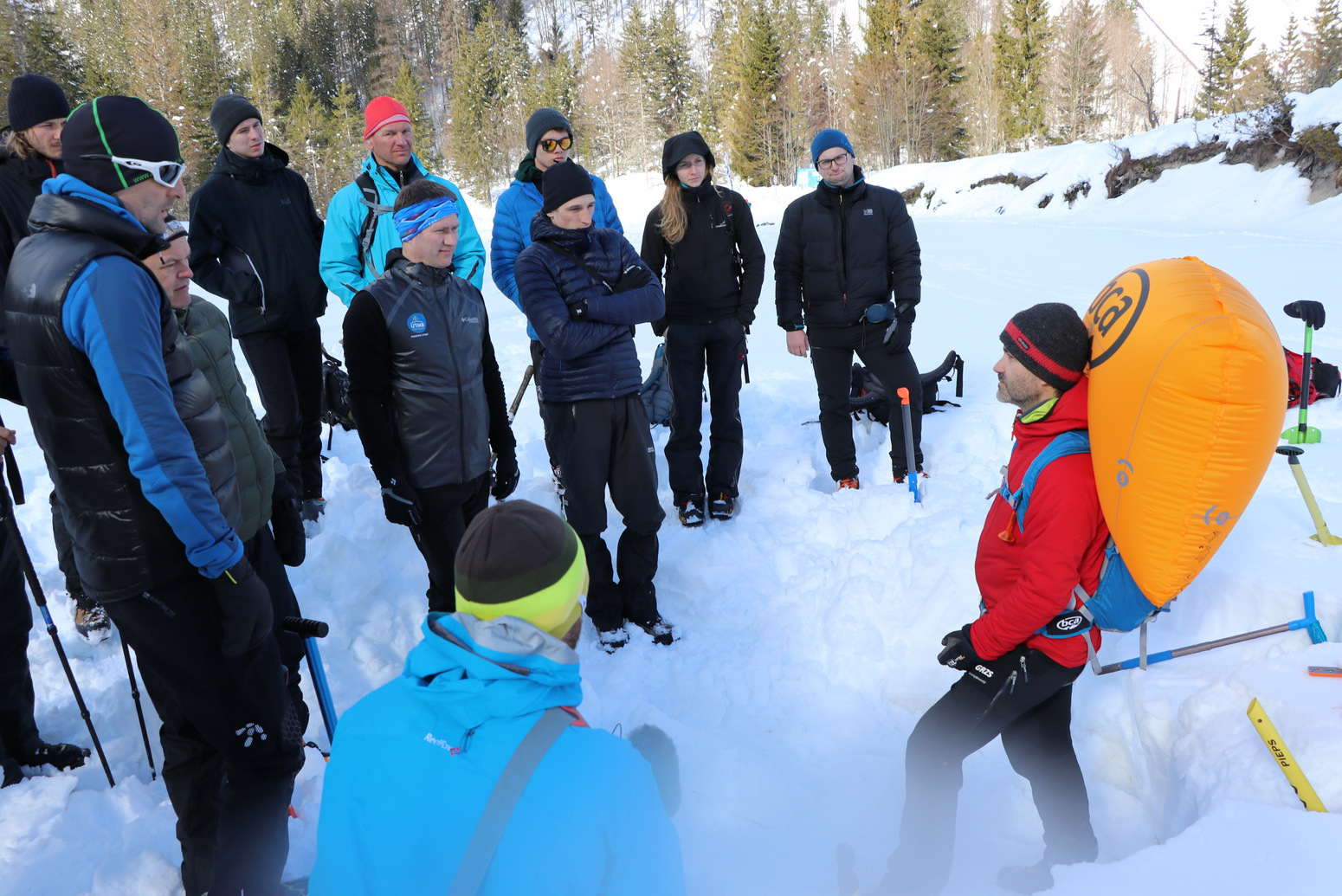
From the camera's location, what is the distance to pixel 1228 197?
14938 mm

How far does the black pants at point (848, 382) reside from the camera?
15.7ft

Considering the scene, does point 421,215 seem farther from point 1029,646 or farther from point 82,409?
point 1029,646

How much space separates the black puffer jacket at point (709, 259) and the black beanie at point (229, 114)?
83.1 inches

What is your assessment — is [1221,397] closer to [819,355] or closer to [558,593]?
[558,593]

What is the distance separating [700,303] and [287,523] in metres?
2.60

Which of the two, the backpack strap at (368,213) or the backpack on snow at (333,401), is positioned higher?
the backpack strap at (368,213)

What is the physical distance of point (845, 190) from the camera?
15.3 ft

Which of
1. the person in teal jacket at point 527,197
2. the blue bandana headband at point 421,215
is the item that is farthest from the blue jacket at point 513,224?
the blue bandana headband at point 421,215

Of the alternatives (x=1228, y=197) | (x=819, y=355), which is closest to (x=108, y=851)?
(x=819, y=355)

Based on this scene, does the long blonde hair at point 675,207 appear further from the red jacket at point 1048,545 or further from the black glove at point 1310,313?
the black glove at point 1310,313

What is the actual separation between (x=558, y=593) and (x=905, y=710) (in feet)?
7.92

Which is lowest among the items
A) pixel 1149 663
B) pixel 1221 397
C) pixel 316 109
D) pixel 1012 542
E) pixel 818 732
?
pixel 818 732

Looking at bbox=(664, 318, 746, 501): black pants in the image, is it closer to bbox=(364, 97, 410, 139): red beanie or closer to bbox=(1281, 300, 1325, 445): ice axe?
bbox=(364, 97, 410, 139): red beanie

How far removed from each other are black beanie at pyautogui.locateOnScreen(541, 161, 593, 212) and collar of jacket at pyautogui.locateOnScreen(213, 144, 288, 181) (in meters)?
1.64
